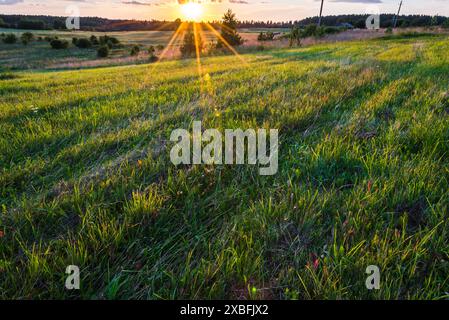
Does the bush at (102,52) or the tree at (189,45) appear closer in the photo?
the tree at (189,45)

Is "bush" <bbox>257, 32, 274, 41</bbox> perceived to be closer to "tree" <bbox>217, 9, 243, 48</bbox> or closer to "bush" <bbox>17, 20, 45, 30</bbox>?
"tree" <bbox>217, 9, 243, 48</bbox>

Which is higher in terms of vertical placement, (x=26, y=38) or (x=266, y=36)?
(x=26, y=38)

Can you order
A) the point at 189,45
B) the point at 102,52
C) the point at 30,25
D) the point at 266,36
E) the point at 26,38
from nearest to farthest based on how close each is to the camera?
the point at 189,45 → the point at 266,36 → the point at 102,52 → the point at 26,38 → the point at 30,25

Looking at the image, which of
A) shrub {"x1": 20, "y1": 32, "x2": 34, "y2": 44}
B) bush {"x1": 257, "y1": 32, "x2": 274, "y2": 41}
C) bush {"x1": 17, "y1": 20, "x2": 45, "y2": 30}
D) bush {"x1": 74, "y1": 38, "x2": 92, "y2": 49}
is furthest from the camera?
bush {"x1": 17, "y1": 20, "x2": 45, "y2": 30}

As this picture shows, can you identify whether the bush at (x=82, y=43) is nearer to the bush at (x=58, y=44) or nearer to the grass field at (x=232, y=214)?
the bush at (x=58, y=44)

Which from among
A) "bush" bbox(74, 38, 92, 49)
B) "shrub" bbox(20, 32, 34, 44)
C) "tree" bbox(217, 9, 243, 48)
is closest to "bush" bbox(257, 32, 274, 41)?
"tree" bbox(217, 9, 243, 48)

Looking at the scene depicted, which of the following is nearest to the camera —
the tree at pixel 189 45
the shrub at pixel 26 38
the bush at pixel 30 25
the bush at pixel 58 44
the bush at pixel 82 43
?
the tree at pixel 189 45

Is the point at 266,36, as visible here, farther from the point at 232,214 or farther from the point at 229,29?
the point at 232,214

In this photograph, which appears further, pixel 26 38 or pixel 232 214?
pixel 26 38

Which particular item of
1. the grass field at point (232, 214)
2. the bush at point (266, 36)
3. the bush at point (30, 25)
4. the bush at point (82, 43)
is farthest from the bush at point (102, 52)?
the bush at point (30, 25)

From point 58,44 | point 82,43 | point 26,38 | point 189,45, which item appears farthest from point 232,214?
point 26,38

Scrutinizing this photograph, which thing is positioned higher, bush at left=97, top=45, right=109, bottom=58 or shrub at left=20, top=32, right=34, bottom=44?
shrub at left=20, top=32, right=34, bottom=44

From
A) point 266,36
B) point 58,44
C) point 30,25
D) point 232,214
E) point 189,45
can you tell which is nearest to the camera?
point 232,214
